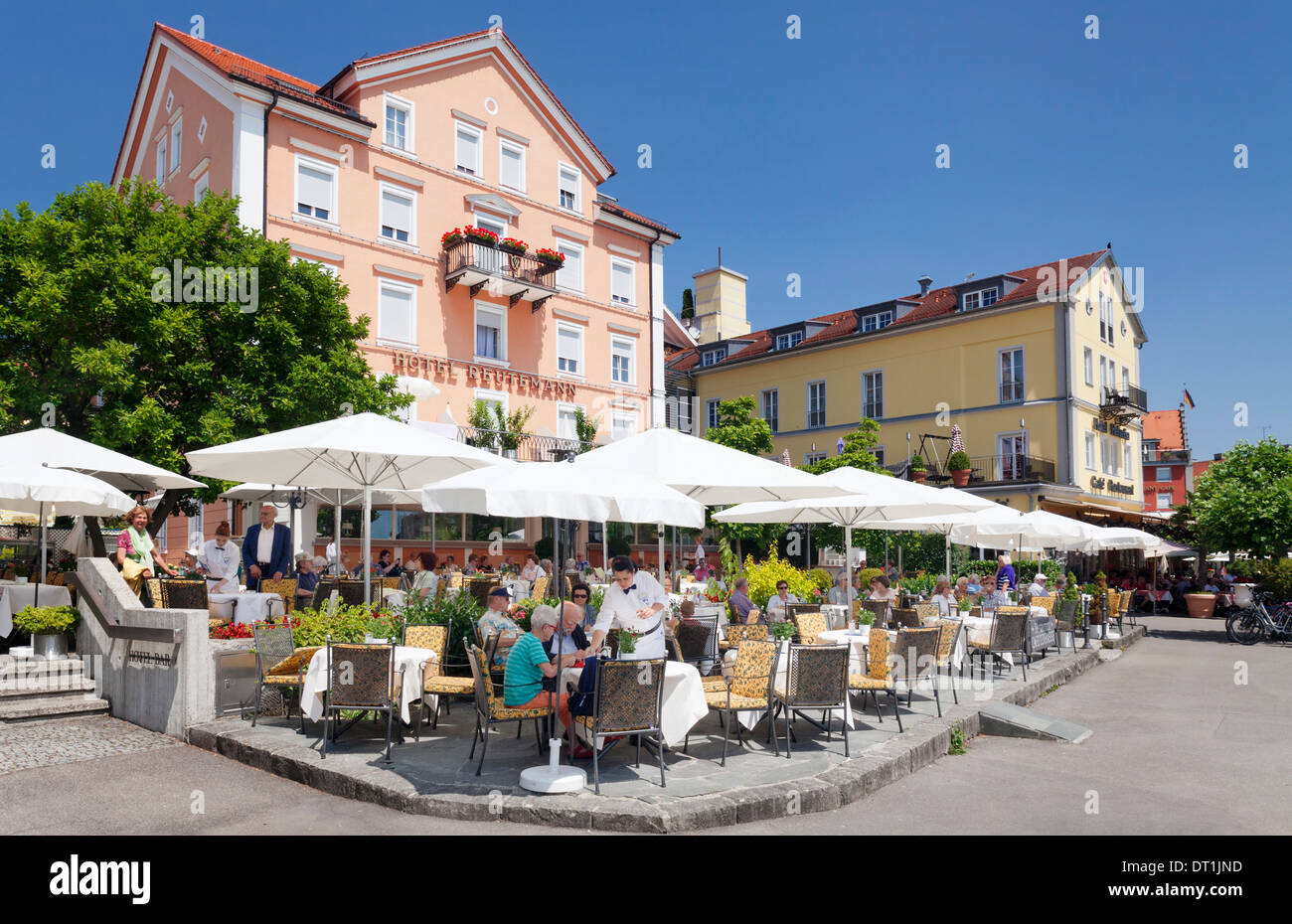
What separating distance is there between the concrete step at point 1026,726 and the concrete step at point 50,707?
931cm

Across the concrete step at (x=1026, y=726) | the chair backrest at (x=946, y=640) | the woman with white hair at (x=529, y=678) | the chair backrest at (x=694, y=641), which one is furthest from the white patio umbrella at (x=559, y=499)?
the concrete step at (x=1026, y=726)

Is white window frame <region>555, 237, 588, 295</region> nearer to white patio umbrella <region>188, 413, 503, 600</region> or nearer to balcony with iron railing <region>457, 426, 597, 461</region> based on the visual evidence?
balcony with iron railing <region>457, 426, 597, 461</region>

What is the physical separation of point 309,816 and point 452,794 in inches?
37.2

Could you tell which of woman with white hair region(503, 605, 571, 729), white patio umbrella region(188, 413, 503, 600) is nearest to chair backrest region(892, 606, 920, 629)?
white patio umbrella region(188, 413, 503, 600)

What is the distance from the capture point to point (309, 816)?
6098 millimetres

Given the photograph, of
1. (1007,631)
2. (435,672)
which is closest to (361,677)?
(435,672)

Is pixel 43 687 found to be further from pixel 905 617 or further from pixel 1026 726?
pixel 905 617

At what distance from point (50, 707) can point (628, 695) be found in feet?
21.6

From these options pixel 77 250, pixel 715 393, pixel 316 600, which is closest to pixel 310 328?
pixel 77 250

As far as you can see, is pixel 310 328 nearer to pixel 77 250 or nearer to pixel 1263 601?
pixel 77 250

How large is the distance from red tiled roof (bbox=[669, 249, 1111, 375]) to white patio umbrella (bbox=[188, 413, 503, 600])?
3263 centimetres

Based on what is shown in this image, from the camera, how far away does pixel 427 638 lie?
338 inches

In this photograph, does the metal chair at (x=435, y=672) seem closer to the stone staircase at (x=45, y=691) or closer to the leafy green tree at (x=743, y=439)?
the stone staircase at (x=45, y=691)

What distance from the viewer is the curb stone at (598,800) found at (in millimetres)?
5898
